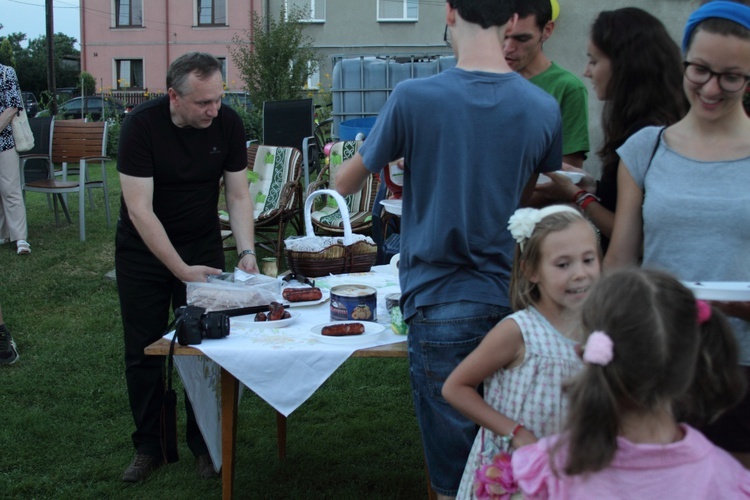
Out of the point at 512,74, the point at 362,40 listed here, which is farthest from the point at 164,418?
the point at 362,40

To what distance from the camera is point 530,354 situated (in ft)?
6.33

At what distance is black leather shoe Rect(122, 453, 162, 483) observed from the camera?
11.5 feet

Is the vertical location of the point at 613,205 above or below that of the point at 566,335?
above

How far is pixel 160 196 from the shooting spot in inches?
127

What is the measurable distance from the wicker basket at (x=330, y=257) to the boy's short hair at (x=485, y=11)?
1395 millimetres

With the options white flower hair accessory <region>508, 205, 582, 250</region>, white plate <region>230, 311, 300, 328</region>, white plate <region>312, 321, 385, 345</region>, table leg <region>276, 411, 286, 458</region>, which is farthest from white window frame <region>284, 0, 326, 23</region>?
white flower hair accessory <region>508, 205, 582, 250</region>

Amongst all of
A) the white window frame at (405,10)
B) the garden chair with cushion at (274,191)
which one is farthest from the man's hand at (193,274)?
the white window frame at (405,10)

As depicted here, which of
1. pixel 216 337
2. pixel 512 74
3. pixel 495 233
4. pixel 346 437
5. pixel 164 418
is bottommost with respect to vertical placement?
pixel 346 437

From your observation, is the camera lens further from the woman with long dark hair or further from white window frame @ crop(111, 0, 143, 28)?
white window frame @ crop(111, 0, 143, 28)

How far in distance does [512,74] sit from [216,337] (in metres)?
1.21

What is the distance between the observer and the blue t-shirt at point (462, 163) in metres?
2.01

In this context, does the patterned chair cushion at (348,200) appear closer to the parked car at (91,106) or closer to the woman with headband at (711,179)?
the woman with headband at (711,179)

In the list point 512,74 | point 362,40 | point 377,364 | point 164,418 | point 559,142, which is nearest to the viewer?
point 512,74

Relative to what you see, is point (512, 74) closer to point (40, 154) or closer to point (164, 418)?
point (164, 418)
